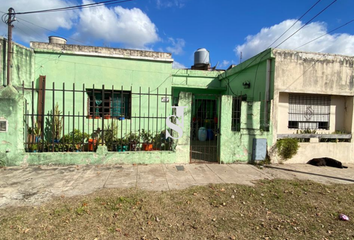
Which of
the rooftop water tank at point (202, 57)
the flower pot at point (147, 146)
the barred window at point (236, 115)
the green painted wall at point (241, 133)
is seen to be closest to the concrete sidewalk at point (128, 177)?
the green painted wall at point (241, 133)

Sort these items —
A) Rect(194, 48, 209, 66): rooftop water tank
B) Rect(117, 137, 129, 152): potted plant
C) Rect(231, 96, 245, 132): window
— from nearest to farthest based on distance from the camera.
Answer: Rect(117, 137, 129, 152): potted plant, Rect(231, 96, 245, 132): window, Rect(194, 48, 209, 66): rooftop water tank

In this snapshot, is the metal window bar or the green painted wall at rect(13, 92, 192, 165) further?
the metal window bar

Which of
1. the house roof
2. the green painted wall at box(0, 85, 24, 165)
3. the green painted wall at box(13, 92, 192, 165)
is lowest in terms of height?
the green painted wall at box(13, 92, 192, 165)

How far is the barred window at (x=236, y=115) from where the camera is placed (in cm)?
667

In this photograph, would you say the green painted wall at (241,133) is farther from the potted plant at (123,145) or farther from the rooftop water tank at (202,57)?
the rooftop water tank at (202,57)

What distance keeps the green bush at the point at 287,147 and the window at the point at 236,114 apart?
4.87 feet

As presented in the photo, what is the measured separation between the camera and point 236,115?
6711mm

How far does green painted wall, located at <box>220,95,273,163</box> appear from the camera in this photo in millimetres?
6312

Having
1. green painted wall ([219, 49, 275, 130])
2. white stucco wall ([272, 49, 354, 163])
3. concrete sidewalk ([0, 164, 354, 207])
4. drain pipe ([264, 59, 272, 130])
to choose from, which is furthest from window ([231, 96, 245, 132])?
concrete sidewalk ([0, 164, 354, 207])

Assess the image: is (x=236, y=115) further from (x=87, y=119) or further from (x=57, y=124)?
(x=57, y=124)

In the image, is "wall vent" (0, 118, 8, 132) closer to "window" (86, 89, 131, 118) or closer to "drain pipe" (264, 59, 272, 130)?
"window" (86, 89, 131, 118)

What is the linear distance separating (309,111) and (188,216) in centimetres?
668

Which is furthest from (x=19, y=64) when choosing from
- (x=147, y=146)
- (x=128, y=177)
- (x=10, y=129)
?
(x=128, y=177)

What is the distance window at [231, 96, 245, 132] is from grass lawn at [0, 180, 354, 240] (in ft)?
9.25
